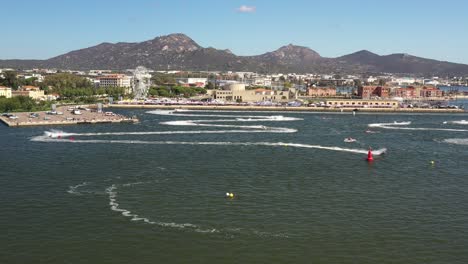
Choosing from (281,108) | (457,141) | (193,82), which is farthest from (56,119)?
(193,82)

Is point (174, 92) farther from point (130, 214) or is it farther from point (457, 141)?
point (130, 214)

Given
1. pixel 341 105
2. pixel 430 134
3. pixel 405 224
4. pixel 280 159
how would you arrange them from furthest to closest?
pixel 341 105 < pixel 430 134 < pixel 280 159 < pixel 405 224

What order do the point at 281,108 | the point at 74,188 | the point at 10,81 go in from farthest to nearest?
1. the point at 10,81
2. the point at 281,108
3. the point at 74,188

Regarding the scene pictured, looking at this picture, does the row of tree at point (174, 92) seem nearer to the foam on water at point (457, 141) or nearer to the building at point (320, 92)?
the building at point (320, 92)

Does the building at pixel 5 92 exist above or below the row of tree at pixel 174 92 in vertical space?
above

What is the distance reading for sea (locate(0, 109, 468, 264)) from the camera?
8.39 m

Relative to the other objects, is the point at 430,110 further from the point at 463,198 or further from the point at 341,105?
the point at 463,198

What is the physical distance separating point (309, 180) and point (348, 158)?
431 centimetres

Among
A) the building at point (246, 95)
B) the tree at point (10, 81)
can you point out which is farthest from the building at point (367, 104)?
the tree at point (10, 81)

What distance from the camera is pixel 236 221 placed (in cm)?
982

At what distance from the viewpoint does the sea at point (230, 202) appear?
8.39 metres

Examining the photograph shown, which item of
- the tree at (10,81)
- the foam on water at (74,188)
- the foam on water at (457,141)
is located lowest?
the foam on water at (457,141)

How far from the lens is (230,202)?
11.1 m

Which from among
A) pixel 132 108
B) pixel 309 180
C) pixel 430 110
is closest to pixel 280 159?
pixel 309 180
